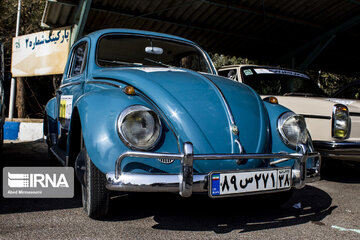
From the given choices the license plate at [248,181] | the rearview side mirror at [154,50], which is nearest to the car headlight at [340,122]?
the license plate at [248,181]

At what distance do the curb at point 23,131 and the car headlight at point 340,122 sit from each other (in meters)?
6.18

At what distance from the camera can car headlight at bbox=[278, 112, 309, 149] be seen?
2.76 meters

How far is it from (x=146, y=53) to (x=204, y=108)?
155 cm

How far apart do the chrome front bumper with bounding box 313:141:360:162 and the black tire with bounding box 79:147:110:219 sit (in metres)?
2.65

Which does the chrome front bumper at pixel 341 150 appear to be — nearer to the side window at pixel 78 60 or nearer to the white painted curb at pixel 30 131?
the side window at pixel 78 60

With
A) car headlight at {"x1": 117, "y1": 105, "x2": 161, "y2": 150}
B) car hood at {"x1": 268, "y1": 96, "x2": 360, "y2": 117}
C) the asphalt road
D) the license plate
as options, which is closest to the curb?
the asphalt road

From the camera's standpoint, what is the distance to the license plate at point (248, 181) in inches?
87.7

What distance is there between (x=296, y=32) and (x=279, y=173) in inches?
365

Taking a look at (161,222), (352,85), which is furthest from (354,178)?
(161,222)

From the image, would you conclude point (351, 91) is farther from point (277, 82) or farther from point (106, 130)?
point (106, 130)

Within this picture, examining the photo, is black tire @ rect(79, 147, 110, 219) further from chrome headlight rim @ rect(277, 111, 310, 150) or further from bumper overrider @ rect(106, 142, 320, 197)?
chrome headlight rim @ rect(277, 111, 310, 150)

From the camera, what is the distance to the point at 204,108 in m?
2.62

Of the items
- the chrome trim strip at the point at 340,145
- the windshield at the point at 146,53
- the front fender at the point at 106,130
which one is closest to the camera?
the front fender at the point at 106,130

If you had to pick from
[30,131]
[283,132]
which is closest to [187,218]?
[283,132]
